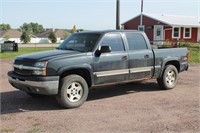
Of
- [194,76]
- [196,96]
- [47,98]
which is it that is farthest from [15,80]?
[194,76]

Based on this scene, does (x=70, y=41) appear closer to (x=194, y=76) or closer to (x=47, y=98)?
(x=47, y=98)

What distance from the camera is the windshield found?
7.48m

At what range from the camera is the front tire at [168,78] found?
898 cm

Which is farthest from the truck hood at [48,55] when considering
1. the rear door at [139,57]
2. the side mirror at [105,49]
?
the rear door at [139,57]

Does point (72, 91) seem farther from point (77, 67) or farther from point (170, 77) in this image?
point (170, 77)

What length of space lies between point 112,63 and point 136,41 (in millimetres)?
1209

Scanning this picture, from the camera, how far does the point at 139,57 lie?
8.13m

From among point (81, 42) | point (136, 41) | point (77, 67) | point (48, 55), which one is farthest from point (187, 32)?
point (48, 55)

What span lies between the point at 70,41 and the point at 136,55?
1.74 meters

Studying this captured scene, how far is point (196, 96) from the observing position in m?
8.20

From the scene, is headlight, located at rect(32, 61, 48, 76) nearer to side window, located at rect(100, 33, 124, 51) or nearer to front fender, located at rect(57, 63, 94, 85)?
front fender, located at rect(57, 63, 94, 85)

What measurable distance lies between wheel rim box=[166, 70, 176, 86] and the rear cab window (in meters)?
1.25

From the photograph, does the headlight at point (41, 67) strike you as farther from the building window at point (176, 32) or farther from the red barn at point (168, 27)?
the building window at point (176, 32)

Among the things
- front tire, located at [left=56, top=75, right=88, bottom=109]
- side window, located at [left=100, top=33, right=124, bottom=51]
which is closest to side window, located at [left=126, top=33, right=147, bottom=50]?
side window, located at [left=100, top=33, right=124, bottom=51]
